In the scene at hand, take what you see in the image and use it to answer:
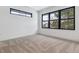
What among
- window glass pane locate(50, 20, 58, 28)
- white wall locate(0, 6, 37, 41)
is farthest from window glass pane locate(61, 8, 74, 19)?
white wall locate(0, 6, 37, 41)

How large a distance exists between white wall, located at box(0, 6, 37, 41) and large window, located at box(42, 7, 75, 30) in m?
0.62

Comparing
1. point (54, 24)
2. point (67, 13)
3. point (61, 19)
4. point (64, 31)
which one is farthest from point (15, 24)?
point (67, 13)

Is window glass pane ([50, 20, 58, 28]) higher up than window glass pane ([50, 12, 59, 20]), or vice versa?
window glass pane ([50, 12, 59, 20])

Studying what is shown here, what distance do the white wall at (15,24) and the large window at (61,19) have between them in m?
0.62

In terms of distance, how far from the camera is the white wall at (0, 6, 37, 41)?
10.5ft

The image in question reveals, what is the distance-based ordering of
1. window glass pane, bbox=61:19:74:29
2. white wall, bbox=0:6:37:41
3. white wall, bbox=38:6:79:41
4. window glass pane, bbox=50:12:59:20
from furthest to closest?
white wall, bbox=0:6:37:41, window glass pane, bbox=50:12:59:20, white wall, bbox=38:6:79:41, window glass pane, bbox=61:19:74:29

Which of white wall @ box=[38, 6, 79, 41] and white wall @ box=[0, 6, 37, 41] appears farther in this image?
white wall @ box=[0, 6, 37, 41]

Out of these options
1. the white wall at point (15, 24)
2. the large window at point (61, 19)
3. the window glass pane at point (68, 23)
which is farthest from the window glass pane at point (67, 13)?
the white wall at point (15, 24)

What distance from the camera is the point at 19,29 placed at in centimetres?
371

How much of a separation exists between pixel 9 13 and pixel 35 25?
128 centimetres

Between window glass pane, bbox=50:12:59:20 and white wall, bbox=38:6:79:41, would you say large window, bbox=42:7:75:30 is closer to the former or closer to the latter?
window glass pane, bbox=50:12:59:20

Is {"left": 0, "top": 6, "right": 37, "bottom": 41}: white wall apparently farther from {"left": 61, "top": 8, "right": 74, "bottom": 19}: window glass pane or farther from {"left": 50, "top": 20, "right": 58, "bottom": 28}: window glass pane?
{"left": 61, "top": 8, "right": 74, "bottom": 19}: window glass pane

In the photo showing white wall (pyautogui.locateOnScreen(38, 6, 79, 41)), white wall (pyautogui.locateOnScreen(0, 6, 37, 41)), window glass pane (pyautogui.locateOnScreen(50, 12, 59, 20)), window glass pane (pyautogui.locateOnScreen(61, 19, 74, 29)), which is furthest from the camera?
white wall (pyautogui.locateOnScreen(0, 6, 37, 41))

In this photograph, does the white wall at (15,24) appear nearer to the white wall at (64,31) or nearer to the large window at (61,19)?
the white wall at (64,31)
